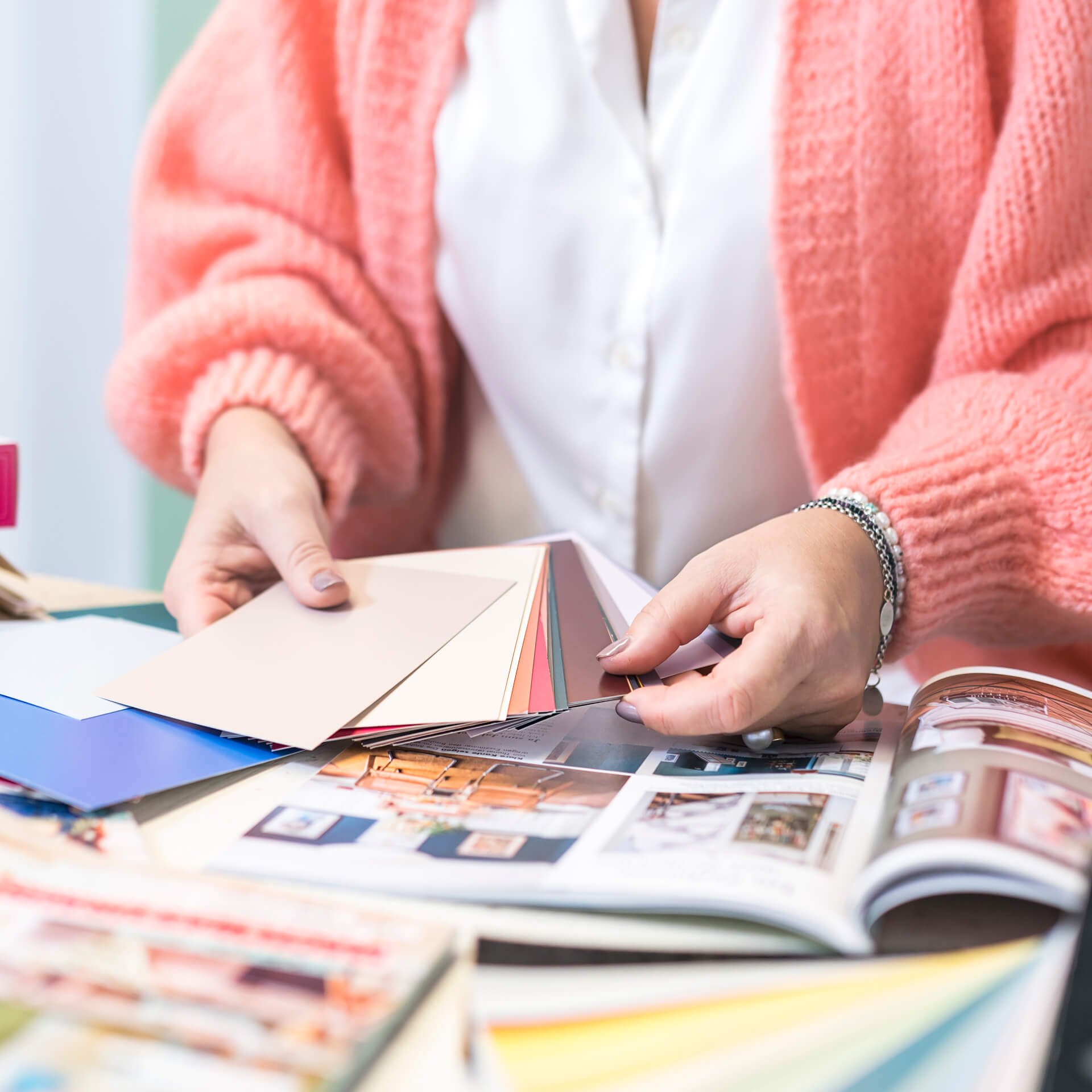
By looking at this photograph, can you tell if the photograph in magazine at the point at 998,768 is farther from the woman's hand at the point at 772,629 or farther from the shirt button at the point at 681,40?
the shirt button at the point at 681,40

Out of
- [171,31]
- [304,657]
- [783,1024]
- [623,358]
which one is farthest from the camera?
[171,31]

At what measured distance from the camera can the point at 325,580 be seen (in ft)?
1.60

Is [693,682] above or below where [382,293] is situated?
below

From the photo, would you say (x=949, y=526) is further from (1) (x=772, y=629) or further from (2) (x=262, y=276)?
(2) (x=262, y=276)

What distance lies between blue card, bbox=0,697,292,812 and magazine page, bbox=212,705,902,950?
4cm

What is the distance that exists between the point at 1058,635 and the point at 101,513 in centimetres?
144

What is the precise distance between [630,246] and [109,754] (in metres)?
0.47

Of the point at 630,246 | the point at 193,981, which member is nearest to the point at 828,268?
the point at 630,246

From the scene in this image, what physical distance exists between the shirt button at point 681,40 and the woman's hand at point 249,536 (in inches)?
15.0

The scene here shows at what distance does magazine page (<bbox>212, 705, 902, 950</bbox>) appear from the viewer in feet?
0.97

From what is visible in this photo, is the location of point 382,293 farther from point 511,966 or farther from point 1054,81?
point 511,966

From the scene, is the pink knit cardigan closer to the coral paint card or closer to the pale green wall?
the coral paint card

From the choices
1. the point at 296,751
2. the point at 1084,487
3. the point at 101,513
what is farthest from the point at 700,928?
the point at 101,513

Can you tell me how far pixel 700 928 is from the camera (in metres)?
0.29
